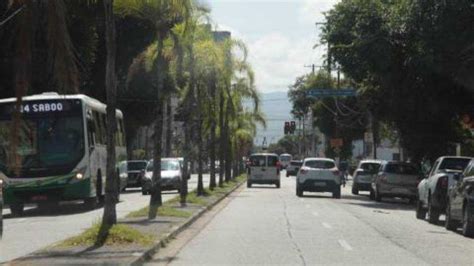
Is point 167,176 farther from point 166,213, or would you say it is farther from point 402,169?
point 166,213

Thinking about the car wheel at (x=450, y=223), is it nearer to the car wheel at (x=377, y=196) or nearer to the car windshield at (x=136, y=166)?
the car wheel at (x=377, y=196)

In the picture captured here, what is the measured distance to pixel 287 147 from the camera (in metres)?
194

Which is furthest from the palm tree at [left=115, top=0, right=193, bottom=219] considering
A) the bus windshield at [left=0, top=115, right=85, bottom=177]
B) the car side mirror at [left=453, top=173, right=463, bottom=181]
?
the car side mirror at [left=453, top=173, right=463, bottom=181]

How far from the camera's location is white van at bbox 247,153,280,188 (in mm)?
49469

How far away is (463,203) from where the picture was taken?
18406mm

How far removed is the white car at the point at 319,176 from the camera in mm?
35400

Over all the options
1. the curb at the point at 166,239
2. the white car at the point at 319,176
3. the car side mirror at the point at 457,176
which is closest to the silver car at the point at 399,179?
the white car at the point at 319,176

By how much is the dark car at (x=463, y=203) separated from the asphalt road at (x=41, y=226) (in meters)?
8.82

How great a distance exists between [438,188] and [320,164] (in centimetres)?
1449

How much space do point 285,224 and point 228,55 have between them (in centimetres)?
1421

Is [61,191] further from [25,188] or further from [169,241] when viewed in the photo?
[169,241]

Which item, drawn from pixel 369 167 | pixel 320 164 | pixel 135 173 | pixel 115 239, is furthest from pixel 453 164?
pixel 135 173

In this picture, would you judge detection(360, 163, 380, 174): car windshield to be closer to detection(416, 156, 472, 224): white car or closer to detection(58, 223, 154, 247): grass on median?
detection(416, 156, 472, 224): white car

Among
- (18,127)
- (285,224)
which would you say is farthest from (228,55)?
(18,127)
